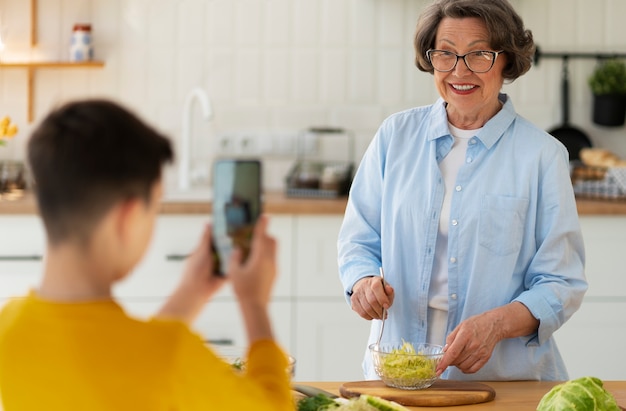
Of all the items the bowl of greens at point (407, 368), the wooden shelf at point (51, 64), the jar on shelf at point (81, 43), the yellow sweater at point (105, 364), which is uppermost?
the jar on shelf at point (81, 43)

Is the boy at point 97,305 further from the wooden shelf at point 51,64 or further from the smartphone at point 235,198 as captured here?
the wooden shelf at point 51,64

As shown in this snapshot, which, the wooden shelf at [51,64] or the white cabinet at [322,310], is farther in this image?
the wooden shelf at [51,64]

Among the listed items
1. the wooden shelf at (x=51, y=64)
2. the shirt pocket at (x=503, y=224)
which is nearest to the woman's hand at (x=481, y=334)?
the shirt pocket at (x=503, y=224)

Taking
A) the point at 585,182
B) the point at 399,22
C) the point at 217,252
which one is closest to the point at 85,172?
the point at 217,252

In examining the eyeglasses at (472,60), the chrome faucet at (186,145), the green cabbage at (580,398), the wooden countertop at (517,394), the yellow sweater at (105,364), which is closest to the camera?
the yellow sweater at (105,364)

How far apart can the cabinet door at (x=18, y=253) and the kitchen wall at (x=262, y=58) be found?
2.16 feet

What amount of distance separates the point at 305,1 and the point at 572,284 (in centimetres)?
217

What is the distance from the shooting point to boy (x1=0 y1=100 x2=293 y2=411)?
0.91 m

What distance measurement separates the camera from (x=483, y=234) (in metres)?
2.02

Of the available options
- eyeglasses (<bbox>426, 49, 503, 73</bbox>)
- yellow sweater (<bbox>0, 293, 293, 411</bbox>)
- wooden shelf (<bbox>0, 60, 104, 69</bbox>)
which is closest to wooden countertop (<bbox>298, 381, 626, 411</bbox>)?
eyeglasses (<bbox>426, 49, 503, 73</bbox>)

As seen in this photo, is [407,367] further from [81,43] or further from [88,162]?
[81,43]

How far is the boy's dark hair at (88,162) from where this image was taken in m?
0.93

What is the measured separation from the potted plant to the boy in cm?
313

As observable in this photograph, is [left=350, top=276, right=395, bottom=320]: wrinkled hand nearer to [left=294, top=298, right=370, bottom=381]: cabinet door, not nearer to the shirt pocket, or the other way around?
the shirt pocket
